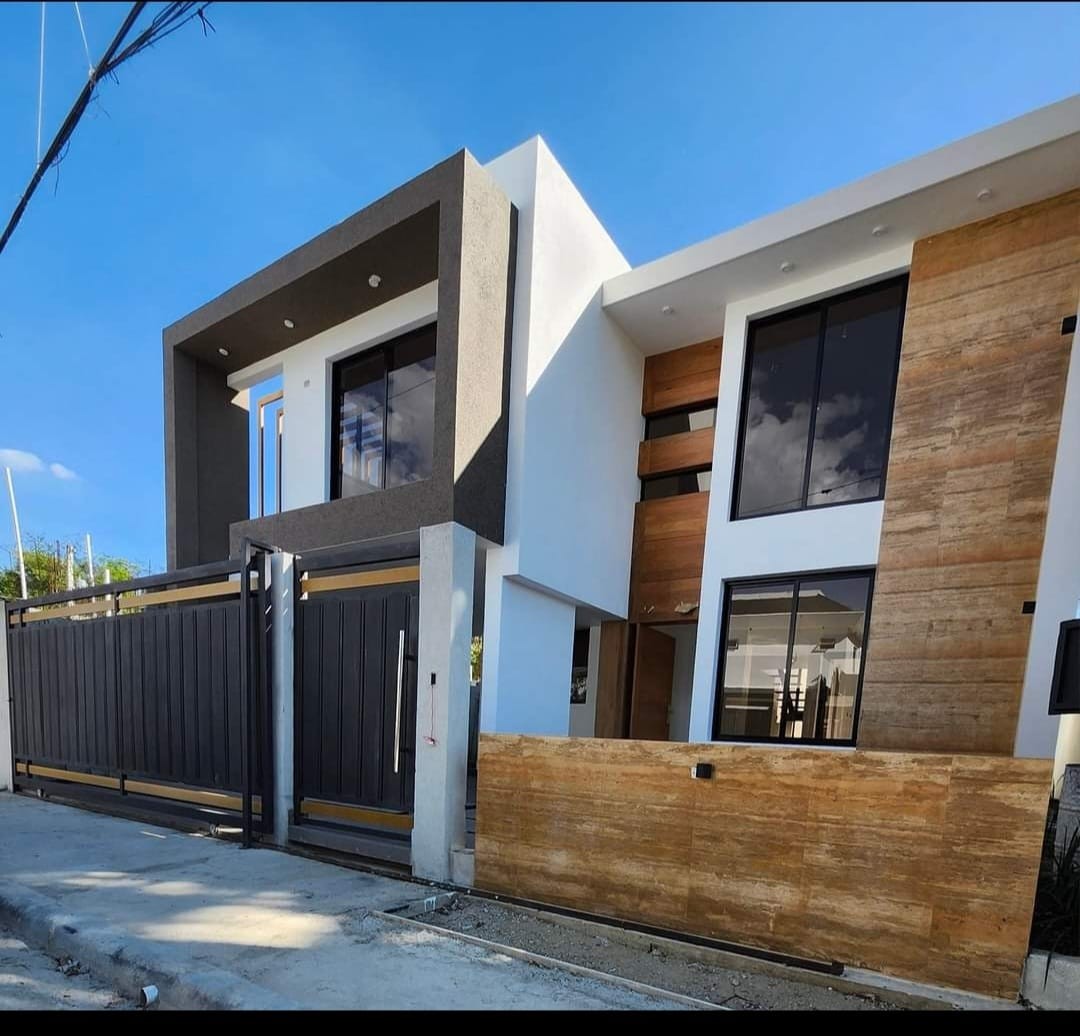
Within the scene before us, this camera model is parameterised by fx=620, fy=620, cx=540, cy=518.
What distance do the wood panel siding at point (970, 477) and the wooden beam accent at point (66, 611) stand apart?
8.60 meters

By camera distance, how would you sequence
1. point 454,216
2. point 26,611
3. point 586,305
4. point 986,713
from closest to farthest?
point 986,713 → point 454,216 → point 586,305 → point 26,611

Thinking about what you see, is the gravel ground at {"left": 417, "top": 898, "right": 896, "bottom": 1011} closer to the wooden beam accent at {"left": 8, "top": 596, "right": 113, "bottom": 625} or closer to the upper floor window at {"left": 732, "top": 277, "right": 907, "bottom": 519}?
the upper floor window at {"left": 732, "top": 277, "right": 907, "bottom": 519}

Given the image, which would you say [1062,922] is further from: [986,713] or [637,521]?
[637,521]

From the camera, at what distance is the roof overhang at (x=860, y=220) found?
5.14 meters

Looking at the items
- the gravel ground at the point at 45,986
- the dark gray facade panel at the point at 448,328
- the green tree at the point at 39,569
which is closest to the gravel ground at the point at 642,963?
the gravel ground at the point at 45,986

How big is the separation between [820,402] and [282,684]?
→ 635cm

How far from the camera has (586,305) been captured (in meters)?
7.42

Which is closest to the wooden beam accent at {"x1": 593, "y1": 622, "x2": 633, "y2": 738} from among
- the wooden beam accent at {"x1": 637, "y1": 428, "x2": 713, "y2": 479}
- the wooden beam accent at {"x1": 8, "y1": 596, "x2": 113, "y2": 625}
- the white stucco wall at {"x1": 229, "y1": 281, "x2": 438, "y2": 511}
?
the wooden beam accent at {"x1": 637, "y1": 428, "x2": 713, "y2": 479}

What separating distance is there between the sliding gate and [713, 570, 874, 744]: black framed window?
16.1 ft

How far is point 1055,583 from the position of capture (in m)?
5.08

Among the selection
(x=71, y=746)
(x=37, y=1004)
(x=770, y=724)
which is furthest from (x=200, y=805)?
(x=770, y=724)

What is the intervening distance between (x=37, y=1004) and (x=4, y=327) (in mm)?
5710

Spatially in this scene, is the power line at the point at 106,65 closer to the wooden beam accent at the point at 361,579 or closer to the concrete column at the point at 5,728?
the wooden beam accent at the point at 361,579

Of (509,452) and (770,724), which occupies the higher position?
(509,452)
